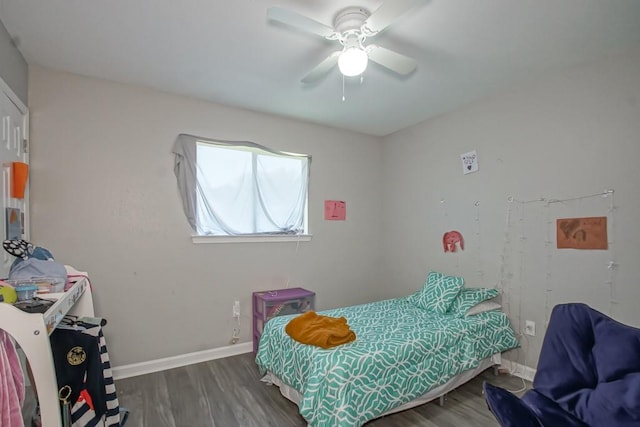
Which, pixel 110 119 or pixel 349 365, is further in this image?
pixel 110 119

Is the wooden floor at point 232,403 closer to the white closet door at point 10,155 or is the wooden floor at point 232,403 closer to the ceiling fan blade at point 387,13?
the white closet door at point 10,155

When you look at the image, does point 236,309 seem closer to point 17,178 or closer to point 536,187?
point 17,178

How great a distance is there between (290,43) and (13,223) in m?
2.14

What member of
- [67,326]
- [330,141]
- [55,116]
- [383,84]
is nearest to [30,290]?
[67,326]

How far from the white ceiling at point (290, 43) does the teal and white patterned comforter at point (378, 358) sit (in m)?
1.98

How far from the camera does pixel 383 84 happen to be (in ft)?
9.05

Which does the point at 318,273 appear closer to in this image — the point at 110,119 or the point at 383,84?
the point at 383,84

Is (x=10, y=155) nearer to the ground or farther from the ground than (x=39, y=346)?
farther from the ground

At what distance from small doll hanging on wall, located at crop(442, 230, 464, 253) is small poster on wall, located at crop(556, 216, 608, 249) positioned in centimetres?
85

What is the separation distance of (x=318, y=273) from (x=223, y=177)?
4.97 feet

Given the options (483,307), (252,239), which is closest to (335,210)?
(252,239)

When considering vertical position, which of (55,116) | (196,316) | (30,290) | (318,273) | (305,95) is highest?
(305,95)

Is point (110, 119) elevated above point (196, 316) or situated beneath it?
elevated above

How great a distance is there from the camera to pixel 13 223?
6.88 feet
